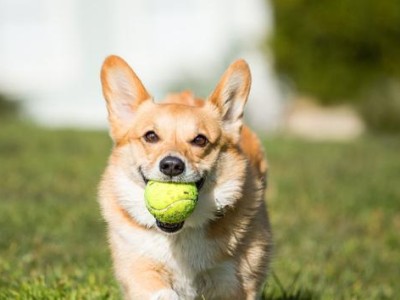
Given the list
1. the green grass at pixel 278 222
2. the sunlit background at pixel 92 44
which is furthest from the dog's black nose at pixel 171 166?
the sunlit background at pixel 92 44

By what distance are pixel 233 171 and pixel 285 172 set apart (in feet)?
20.5

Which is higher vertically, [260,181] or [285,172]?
[260,181]

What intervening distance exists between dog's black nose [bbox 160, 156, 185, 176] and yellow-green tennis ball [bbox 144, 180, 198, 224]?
0.06m

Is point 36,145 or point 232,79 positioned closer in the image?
point 232,79

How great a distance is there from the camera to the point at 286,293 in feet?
16.1

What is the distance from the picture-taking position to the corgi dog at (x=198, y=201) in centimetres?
401

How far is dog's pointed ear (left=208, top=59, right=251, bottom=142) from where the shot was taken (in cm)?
442

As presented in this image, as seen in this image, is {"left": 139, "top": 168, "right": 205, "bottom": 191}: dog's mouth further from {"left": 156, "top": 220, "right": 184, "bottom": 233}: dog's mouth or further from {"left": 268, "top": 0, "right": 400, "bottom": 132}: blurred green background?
{"left": 268, "top": 0, "right": 400, "bottom": 132}: blurred green background

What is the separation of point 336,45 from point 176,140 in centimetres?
1725

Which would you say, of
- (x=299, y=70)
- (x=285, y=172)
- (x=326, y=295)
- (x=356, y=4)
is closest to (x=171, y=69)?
(x=299, y=70)

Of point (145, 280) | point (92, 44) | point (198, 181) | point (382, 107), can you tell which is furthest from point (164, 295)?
point (92, 44)

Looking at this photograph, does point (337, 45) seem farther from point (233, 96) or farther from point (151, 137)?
point (151, 137)

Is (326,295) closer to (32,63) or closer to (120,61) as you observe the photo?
(120,61)

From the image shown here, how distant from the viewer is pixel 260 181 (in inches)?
182
